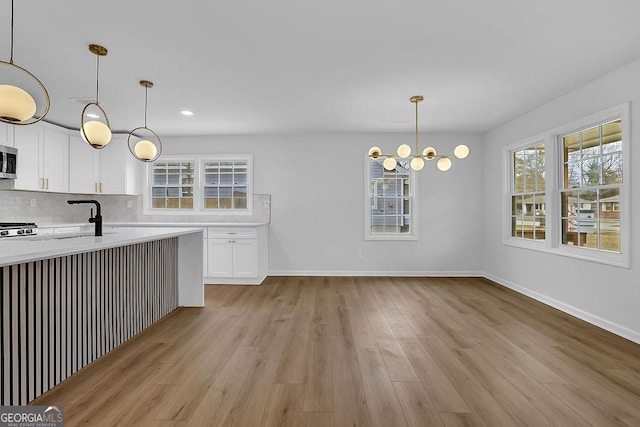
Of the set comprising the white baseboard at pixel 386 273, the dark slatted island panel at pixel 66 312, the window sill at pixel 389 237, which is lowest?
the white baseboard at pixel 386 273

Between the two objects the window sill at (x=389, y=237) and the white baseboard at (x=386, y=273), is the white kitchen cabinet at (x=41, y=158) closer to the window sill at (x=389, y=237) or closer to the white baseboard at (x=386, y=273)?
the white baseboard at (x=386, y=273)

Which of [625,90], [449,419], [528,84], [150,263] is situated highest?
[528,84]

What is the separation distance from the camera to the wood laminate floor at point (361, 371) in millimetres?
1932

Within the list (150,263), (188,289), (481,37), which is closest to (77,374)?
(150,263)

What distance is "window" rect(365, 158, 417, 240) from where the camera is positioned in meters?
6.12

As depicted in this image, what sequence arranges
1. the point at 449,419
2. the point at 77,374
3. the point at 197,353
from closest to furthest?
the point at 449,419 → the point at 77,374 → the point at 197,353

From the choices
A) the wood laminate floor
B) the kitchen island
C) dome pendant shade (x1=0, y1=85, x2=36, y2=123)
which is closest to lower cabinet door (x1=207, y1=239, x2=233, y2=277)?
the wood laminate floor

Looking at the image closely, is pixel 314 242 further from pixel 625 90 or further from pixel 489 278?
pixel 625 90

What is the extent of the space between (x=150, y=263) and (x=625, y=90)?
488 centimetres

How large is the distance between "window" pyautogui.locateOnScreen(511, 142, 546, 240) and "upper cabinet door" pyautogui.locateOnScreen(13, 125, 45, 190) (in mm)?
7134

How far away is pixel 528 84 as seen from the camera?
3744mm

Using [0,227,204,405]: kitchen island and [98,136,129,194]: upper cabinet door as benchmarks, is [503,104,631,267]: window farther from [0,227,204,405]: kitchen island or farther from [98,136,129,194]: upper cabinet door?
[98,136,129,194]: upper cabinet door

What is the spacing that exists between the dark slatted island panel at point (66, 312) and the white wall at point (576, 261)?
14.7 ft

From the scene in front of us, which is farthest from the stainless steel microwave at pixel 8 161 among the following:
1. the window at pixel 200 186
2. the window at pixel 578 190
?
the window at pixel 578 190
